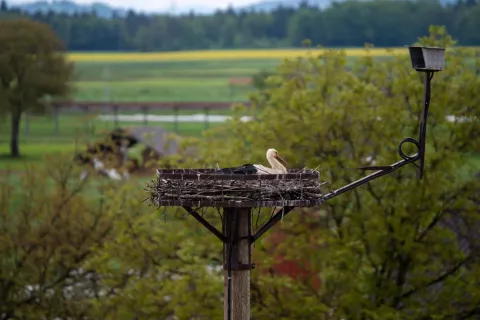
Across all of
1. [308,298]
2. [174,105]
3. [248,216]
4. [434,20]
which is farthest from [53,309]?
[174,105]

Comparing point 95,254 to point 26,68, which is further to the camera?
point 26,68

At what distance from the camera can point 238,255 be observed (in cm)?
892

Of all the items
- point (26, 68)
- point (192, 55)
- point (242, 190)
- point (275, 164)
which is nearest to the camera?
point (242, 190)

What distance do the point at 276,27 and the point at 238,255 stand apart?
5564 centimetres

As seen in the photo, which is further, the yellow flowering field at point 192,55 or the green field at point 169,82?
the yellow flowering field at point 192,55

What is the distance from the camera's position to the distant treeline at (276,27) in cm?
4988

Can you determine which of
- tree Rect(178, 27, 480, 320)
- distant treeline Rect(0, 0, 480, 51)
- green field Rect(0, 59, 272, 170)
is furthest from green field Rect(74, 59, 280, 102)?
tree Rect(178, 27, 480, 320)

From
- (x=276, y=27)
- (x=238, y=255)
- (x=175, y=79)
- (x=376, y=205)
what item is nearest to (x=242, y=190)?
(x=238, y=255)

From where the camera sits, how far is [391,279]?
22672 millimetres

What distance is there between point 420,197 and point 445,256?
3.95ft

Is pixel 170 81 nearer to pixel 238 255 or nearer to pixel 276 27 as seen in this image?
pixel 276 27

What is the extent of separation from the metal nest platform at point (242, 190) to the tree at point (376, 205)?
40.4ft

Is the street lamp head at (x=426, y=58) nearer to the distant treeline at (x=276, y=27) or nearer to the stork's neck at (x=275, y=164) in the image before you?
the stork's neck at (x=275, y=164)

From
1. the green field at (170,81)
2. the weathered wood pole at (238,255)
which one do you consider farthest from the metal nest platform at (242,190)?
the green field at (170,81)
